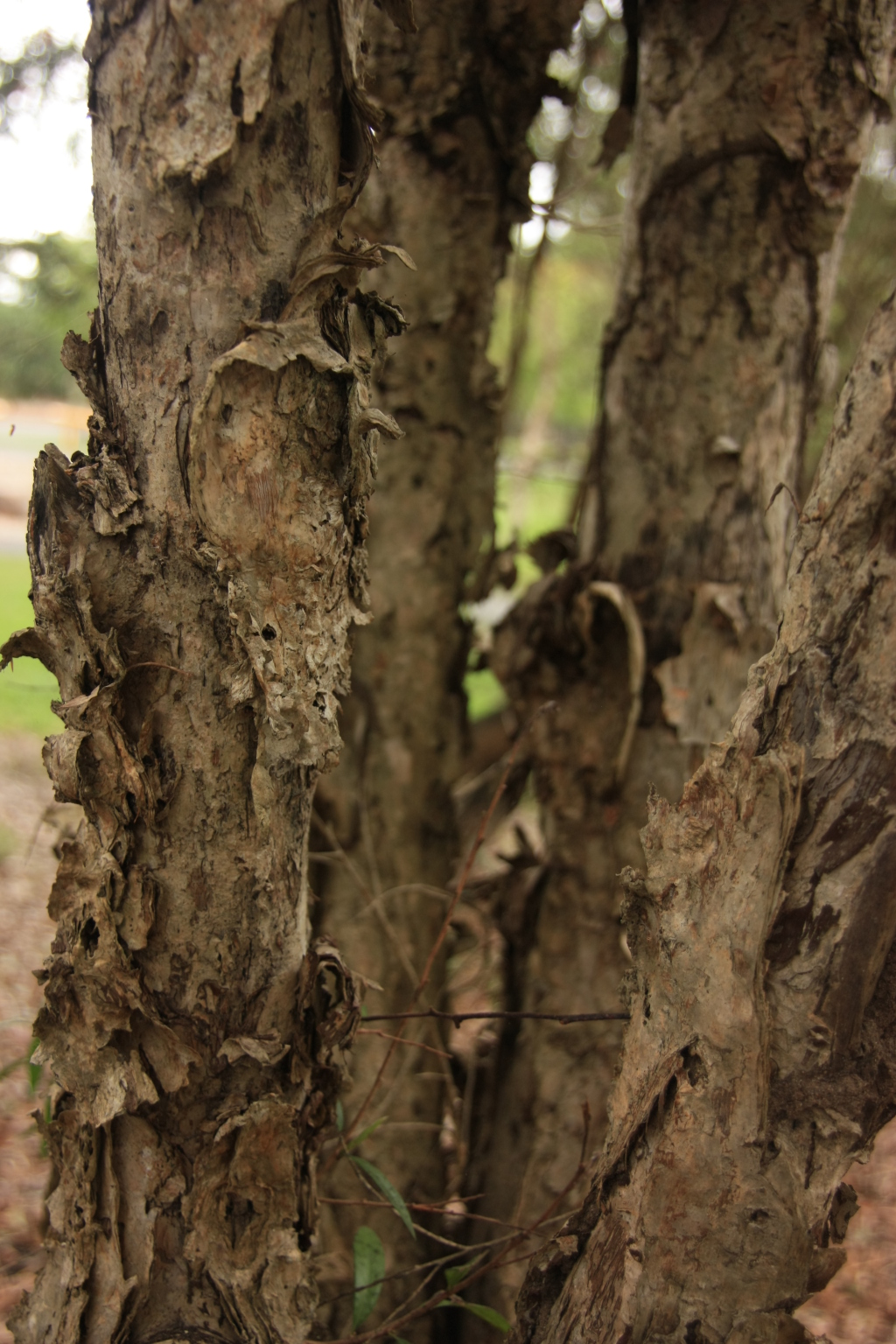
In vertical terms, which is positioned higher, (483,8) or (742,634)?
(483,8)

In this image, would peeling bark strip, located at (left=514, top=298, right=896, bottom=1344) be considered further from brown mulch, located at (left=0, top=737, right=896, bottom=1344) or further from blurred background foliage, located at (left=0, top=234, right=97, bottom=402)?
blurred background foliage, located at (left=0, top=234, right=97, bottom=402)

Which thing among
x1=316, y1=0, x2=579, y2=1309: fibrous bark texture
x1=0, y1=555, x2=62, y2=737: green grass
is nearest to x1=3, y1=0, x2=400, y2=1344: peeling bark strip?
x1=316, y1=0, x2=579, y2=1309: fibrous bark texture

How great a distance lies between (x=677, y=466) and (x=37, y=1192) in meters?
2.42

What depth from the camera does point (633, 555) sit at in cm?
160

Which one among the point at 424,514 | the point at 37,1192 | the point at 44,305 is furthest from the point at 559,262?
the point at 37,1192

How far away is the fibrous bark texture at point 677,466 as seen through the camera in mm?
1438

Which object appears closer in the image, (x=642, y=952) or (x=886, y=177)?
(x=642, y=952)

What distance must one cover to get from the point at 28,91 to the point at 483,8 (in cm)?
86

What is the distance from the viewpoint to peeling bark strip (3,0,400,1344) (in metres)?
0.79

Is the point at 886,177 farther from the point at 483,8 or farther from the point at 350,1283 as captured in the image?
the point at 350,1283

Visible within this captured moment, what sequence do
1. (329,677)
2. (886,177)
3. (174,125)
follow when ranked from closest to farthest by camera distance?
(174,125) < (329,677) < (886,177)

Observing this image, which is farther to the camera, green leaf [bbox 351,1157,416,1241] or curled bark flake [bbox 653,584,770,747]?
curled bark flake [bbox 653,584,770,747]

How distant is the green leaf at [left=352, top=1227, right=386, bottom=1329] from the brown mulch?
0.48m

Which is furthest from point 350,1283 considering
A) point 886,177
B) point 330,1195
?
point 886,177
